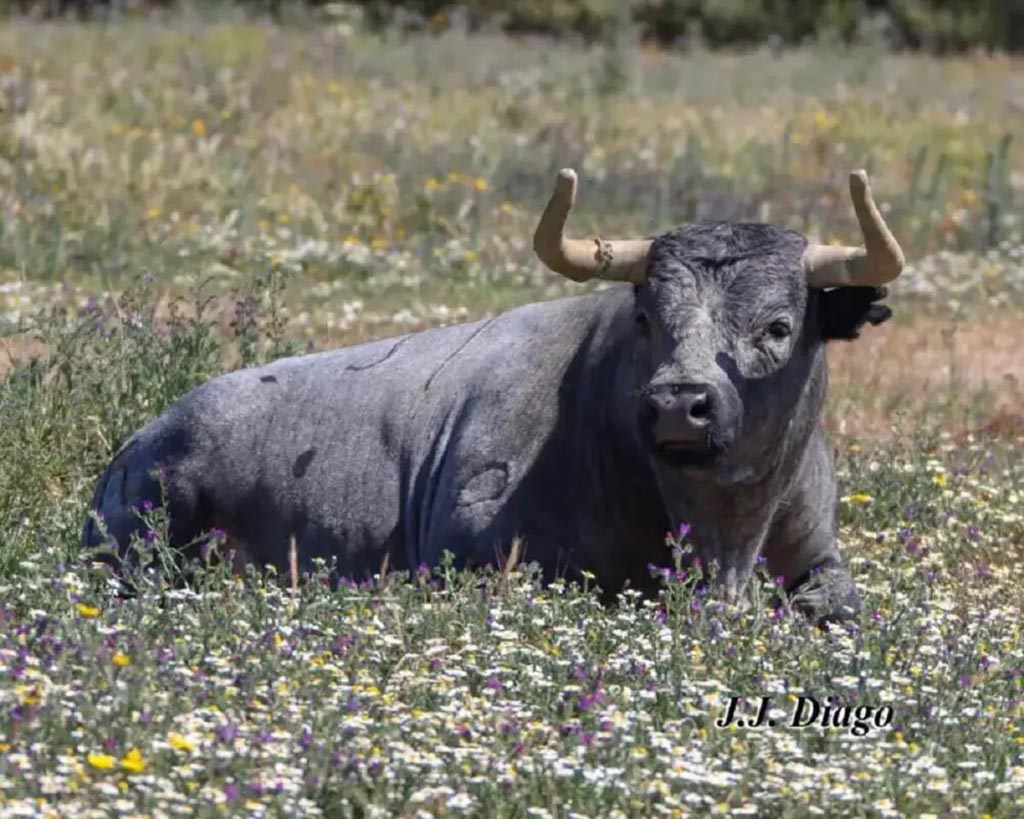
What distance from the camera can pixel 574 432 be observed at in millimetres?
8688

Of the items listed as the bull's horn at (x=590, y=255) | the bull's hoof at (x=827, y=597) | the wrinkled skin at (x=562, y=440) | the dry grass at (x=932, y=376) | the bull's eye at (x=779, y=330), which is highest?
the bull's horn at (x=590, y=255)

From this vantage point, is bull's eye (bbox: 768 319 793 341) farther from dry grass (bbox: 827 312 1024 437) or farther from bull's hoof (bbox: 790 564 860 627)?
dry grass (bbox: 827 312 1024 437)

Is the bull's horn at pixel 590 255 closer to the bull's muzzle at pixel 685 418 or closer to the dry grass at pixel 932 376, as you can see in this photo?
the bull's muzzle at pixel 685 418

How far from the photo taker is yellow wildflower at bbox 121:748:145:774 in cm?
529

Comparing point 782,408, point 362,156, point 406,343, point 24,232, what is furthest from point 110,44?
point 782,408

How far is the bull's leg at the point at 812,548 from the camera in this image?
8.60 m

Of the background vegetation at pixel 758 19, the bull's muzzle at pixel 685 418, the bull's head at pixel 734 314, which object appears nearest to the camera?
the bull's muzzle at pixel 685 418

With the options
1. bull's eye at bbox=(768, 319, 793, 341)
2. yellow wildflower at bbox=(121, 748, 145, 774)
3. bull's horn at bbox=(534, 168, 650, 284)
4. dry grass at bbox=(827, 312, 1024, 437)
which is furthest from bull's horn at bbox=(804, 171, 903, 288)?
yellow wildflower at bbox=(121, 748, 145, 774)

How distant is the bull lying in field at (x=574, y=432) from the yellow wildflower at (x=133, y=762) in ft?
8.71

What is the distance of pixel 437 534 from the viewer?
8789mm

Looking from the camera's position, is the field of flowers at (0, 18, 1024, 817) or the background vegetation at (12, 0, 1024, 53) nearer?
the field of flowers at (0, 18, 1024, 817)

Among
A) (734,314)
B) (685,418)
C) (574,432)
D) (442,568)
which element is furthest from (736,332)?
(442,568)
